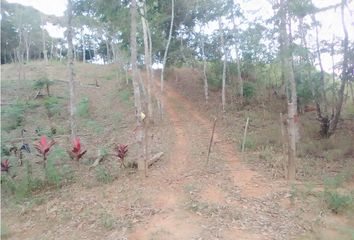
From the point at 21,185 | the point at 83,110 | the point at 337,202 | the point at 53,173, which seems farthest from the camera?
the point at 83,110

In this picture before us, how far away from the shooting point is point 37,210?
8.80 m

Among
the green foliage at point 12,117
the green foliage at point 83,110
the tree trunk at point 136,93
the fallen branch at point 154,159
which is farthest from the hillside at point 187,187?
the green foliage at point 83,110

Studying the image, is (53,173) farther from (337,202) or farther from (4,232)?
(337,202)

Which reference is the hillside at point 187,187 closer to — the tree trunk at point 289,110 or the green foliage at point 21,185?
the green foliage at point 21,185

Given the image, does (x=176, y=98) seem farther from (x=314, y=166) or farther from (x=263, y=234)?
(x=263, y=234)

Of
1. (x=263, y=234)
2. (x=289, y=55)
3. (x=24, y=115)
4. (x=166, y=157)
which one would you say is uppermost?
(x=289, y=55)

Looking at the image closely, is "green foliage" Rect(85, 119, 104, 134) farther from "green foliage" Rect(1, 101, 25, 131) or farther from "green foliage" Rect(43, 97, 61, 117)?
"green foliage" Rect(1, 101, 25, 131)

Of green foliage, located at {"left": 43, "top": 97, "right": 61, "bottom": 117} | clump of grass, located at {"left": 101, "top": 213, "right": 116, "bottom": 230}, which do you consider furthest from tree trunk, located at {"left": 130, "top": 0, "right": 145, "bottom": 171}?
green foliage, located at {"left": 43, "top": 97, "right": 61, "bottom": 117}

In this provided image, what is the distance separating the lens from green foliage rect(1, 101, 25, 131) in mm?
18672

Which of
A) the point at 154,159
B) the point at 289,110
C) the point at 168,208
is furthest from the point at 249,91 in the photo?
the point at 168,208

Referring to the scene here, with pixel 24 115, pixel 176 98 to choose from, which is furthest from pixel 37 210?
pixel 176 98

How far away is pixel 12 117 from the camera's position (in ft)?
63.3

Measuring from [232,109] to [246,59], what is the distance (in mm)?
3708

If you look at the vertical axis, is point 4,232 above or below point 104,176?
below
